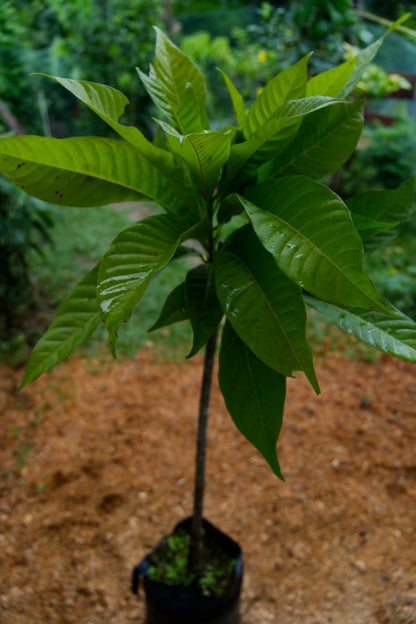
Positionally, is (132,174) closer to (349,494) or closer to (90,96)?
(90,96)

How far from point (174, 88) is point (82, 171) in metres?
0.25

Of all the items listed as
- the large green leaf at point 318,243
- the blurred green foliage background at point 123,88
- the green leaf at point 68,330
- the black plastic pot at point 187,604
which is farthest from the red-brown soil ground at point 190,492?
the large green leaf at point 318,243

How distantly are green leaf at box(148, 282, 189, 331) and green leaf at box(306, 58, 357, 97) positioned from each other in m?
0.42

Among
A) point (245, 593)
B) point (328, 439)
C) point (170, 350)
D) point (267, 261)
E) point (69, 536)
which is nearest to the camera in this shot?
point (267, 261)

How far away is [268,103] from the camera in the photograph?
902mm

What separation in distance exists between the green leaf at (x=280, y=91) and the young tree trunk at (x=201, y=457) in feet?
1.48

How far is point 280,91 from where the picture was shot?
2.91ft

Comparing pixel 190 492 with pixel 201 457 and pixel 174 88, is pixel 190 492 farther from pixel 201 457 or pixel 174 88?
pixel 174 88

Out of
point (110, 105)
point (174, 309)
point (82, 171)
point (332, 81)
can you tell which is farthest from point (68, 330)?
point (332, 81)

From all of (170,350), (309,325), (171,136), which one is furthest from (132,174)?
(309,325)

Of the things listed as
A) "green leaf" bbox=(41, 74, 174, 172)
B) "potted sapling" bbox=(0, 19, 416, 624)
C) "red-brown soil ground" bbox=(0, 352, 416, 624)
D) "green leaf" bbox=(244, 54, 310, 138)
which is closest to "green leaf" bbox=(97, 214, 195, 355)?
"potted sapling" bbox=(0, 19, 416, 624)

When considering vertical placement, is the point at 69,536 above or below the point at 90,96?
below

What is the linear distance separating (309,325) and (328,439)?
931 mm

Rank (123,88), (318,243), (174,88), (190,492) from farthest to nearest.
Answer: (123,88) → (190,492) → (174,88) → (318,243)
